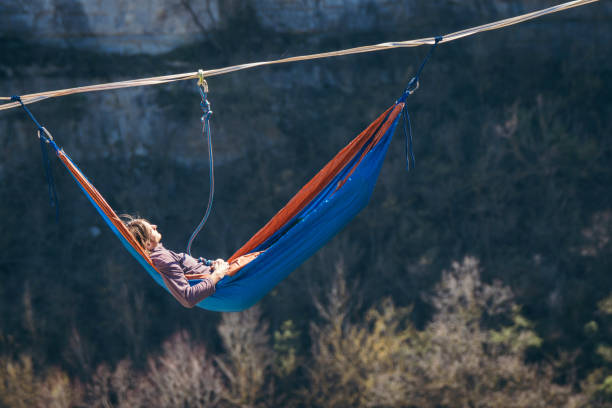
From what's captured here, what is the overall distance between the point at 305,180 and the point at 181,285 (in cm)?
978

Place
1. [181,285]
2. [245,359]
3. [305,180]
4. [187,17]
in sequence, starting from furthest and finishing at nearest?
1. [305,180]
2. [187,17]
3. [245,359]
4. [181,285]

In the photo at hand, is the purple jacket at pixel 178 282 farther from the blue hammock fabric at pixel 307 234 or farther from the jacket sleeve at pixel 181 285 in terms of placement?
the blue hammock fabric at pixel 307 234

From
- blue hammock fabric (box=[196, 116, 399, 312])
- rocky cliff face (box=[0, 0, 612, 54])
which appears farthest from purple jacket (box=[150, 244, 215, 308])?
rocky cliff face (box=[0, 0, 612, 54])

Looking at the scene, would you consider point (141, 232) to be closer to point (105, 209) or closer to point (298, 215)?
point (105, 209)

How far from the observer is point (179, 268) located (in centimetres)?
284

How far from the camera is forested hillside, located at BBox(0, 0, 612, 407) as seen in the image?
1087 centimetres

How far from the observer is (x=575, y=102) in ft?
40.7

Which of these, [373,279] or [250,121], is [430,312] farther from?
[250,121]

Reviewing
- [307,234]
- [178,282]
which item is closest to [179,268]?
[178,282]

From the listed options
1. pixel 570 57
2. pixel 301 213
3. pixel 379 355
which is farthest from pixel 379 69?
pixel 301 213

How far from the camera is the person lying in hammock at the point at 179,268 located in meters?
2.77

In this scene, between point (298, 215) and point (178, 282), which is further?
point (298, 215)

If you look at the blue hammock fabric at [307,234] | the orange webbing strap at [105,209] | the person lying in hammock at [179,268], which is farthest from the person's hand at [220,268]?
the orange webbing strap at [105,209]

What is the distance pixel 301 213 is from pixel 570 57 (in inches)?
445
